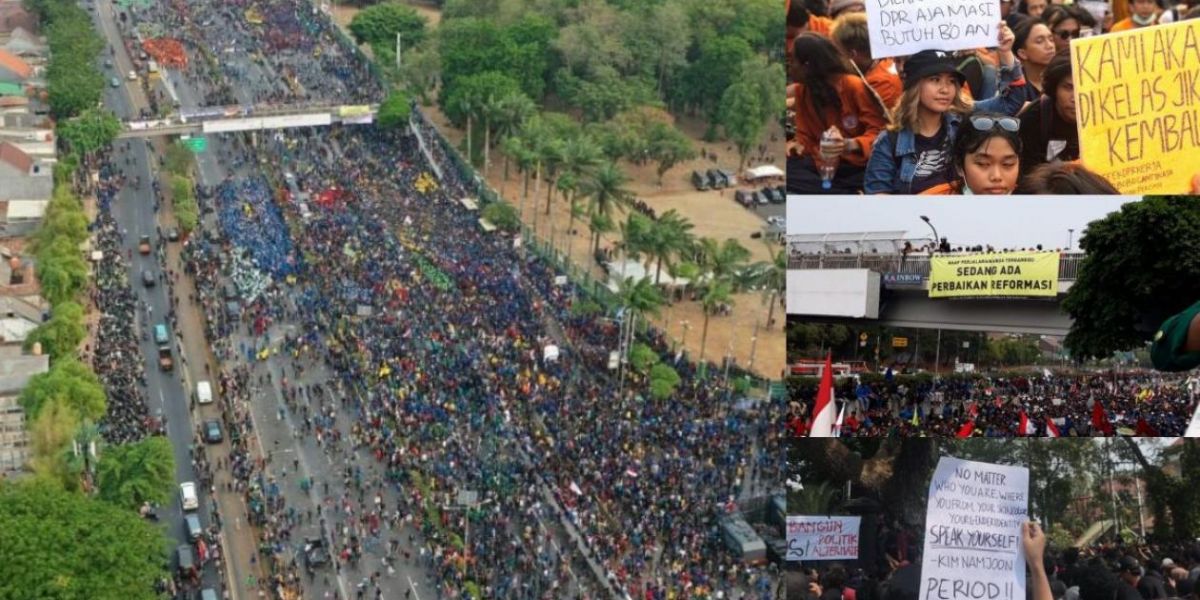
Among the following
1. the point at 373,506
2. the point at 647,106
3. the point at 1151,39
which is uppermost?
the point at 1151,39

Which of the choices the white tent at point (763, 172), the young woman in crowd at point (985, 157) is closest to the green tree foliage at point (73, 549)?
the young woman in crowd at point (985, 157)

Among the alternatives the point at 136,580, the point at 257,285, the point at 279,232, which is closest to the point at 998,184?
the point at 136,580

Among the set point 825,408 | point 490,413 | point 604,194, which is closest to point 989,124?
point 825,408

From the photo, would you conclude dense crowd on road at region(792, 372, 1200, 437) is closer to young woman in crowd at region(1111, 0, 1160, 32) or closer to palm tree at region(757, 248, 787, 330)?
young woman in crowd at region(1111, 0, 1160, 32)

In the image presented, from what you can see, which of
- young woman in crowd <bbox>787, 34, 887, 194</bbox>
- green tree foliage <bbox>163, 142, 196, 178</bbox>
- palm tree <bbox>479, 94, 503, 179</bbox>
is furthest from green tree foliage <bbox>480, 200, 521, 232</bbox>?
young woman in crowd <bbox>787, 34, 887, 194</bbox>

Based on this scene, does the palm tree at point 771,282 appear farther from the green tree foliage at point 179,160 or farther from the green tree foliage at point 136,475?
the green tree foliage at point 136,475

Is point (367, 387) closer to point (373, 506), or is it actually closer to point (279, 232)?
point (373, 506)
